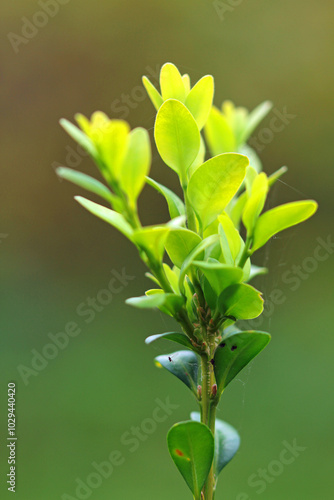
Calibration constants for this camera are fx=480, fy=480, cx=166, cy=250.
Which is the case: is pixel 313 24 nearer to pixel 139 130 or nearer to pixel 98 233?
pixel 98 233

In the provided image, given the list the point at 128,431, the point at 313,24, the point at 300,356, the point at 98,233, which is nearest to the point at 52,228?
the point at 98,233

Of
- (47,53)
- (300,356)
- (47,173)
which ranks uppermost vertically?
(47,53)
